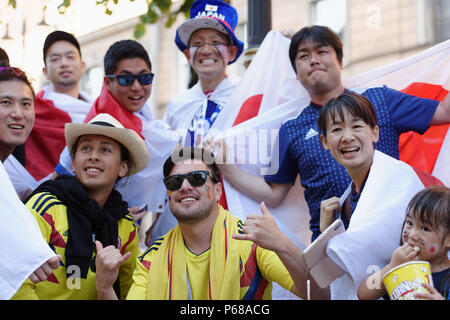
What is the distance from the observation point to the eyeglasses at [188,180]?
3256 mm

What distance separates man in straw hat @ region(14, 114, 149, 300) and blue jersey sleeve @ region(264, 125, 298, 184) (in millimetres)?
910

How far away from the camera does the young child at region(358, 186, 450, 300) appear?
2539mm

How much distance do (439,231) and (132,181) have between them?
2.43m

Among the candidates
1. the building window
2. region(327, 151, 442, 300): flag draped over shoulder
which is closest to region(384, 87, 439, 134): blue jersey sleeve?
region(327, 151, 442, 300): flag draped over shoulder

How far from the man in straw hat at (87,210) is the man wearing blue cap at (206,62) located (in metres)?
0.62

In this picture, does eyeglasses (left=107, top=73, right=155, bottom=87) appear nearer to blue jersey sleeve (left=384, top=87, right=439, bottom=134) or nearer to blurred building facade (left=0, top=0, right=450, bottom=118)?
blue jersey sleeve (left=384, top=87, right=439, bottom=134)

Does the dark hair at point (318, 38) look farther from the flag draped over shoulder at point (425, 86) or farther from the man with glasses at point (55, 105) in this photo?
the man with glasses at point (55, 105)

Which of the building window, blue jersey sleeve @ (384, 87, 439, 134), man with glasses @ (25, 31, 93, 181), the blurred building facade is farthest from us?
the building window

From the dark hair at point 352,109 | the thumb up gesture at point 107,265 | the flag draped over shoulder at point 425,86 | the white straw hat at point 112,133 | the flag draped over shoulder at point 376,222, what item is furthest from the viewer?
the flag draped over shoulder at point 425,86

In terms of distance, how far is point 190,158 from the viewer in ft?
11.5

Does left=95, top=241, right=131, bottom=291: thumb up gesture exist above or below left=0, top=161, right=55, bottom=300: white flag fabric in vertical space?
below

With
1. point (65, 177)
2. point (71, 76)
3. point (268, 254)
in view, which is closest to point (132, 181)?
point (65, 177)

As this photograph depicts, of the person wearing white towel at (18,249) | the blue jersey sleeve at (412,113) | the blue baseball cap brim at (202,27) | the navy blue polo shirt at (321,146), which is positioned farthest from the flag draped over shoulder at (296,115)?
the person wearing white towel at (18,249)

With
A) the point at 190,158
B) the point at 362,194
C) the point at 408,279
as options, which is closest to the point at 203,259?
the point at 190,158
